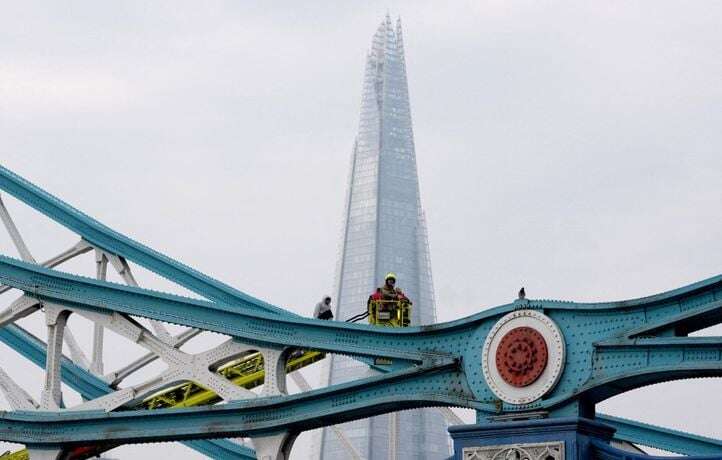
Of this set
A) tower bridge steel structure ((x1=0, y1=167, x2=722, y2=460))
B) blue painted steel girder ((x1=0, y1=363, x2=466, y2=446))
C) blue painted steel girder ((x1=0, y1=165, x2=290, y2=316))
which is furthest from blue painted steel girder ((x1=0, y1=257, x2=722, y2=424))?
blue painted steel girder ((x1=0, y1=165, x2=290, y2=316))

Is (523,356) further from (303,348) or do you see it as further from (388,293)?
(388,293)

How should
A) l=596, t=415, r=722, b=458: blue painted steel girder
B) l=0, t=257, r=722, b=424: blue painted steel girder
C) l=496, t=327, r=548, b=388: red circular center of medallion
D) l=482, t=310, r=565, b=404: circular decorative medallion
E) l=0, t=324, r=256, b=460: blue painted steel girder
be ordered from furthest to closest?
l=0, t=324, r=256, b=460: blue painted steel girder → l=596, t=415, r=722, b=458: blue painted steel girder → l=496, t=327, r=548, b=388: red circular center of medallion → l=482, t=310, r=565, b=404: circular decorative medallion → l=0, t=257, r=722, b=424: blue painted steel girder

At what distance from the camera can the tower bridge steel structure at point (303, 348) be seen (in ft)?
91.3

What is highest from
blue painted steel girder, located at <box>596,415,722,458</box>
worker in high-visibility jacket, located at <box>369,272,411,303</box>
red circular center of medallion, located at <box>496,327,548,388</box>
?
worker in high-visibility jacket, located at <box>369,272,411,303</box>

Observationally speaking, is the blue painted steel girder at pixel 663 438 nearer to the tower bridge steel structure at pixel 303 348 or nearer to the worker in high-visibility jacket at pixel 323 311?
the tower bridge steel structure at pixel 303 348

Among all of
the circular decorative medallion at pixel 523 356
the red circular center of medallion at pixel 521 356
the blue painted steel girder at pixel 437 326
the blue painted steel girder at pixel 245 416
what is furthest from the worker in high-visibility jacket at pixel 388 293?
the red circular center of medallion at pixel 521 356

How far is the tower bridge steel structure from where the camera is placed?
27828 mm

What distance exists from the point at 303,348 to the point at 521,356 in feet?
16.7

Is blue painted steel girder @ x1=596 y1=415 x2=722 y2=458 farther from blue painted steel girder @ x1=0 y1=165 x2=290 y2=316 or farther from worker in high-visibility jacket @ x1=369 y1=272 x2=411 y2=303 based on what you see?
blue painted steel girder @ x1=0 y1=165 x2=290 y2=316

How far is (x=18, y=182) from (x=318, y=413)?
41.4ft

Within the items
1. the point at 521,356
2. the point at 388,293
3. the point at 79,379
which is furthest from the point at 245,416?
the point at 79,379

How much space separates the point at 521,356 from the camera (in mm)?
28922

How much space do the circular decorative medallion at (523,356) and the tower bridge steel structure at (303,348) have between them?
0.03 m

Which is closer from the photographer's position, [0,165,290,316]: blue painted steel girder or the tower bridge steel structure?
the tower bridge steel structure
